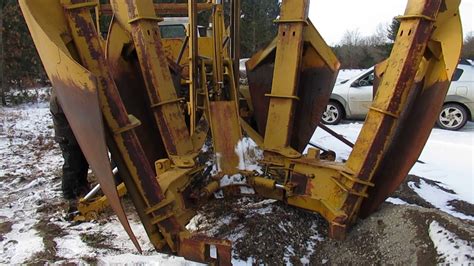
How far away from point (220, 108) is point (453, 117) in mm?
8641

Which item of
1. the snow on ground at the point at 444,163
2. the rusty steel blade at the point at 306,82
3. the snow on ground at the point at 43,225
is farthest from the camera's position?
the snow on ground at the point at 444,163

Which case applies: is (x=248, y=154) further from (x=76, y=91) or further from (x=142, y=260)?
(x=76, y=91)

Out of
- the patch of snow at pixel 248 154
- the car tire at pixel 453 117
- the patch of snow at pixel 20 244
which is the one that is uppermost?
the patch of snow at pixel 248 154

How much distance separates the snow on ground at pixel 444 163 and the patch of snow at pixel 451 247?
1793 millimetres

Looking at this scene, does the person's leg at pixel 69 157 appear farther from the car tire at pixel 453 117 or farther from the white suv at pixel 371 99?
the car tire at pixel 453 117

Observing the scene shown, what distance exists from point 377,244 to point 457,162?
15.7ft

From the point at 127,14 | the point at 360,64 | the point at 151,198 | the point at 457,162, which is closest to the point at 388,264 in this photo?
the point at 151,198

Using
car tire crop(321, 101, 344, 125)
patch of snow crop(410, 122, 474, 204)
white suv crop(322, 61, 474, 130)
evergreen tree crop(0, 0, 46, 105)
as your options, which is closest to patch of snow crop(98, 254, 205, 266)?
patch of snow crop(410, 122, 474, 204)

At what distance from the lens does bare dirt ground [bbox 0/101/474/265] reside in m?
2.99

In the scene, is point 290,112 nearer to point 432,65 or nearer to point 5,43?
point 432,65

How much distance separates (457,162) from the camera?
717cm

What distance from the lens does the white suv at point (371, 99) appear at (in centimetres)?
1061

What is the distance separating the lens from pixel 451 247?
2.77 metres

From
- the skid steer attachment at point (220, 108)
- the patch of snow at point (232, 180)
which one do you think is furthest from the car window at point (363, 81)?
the patch of snow at point (232, 180)
